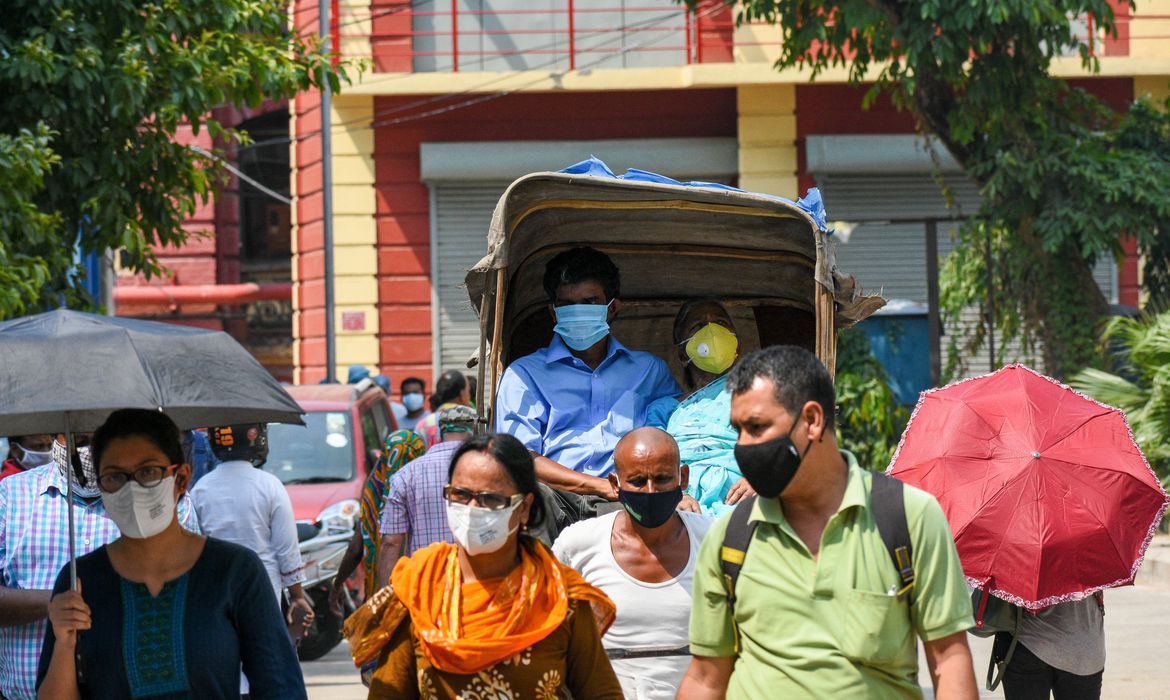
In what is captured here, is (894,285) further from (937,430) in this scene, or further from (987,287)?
(937,430)

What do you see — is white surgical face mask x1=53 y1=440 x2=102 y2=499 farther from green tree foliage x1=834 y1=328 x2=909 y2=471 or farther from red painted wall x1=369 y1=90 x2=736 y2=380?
red painted wall x1=369 y1=90 x2=736 y2=380

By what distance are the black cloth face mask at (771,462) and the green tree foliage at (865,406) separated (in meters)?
13.9

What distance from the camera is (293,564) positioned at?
8320 mm

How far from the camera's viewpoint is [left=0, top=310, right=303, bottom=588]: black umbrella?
4672 mm

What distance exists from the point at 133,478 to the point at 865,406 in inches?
551

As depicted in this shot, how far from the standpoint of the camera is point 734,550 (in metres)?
4.00

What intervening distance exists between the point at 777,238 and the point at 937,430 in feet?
4.40

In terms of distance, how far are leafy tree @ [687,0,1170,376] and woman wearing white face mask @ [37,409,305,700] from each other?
505 inches

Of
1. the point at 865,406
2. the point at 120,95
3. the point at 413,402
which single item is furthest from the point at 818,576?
the point at 865,406

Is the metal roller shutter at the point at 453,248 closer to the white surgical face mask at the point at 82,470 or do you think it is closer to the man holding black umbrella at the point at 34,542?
the white surgical face mask at the point at 82,470

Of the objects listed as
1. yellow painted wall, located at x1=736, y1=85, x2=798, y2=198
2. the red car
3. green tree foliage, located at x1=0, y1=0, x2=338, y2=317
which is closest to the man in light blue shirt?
green tree foliage, located at x1=0, y1=0, x2=338, y2=317

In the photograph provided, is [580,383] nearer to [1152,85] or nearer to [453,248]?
[453,248]

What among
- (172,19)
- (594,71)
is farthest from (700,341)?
(594,71)

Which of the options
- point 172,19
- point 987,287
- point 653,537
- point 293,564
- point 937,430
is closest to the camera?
point 653,537
